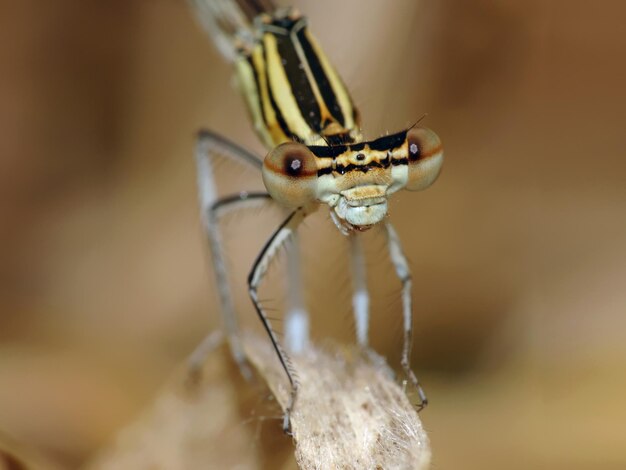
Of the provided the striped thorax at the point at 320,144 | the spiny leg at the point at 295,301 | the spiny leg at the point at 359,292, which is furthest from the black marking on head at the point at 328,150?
the spiny leg at the point at 295,301

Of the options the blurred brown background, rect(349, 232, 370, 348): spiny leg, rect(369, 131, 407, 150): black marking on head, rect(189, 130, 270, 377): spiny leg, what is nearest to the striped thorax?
rect(369, 131, 407, 150): black marking on head

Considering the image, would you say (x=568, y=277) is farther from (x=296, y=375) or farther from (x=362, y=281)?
(x=296, y=375)

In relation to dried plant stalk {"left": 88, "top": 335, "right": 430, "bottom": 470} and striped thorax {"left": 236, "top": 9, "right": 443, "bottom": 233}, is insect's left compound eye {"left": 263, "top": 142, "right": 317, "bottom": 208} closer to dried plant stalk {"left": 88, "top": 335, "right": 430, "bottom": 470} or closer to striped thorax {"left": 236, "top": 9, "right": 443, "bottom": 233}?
striped thorax {"left": 236, "top": 9, "right": 443, "bottom": 233}

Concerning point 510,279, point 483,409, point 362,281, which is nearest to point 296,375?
point 362,281

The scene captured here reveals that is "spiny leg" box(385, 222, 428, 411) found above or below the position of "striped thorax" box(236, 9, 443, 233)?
below

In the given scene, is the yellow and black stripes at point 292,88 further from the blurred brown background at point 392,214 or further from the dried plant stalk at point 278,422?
the dried plant stalk at point 278,422
